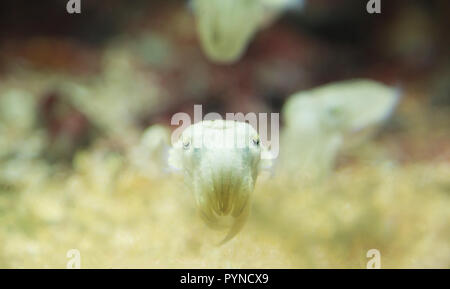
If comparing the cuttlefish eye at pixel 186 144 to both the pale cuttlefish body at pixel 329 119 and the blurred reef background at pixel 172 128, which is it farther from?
the pale cuttlefish body at pixel 329 119

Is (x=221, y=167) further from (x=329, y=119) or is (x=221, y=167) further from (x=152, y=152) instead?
(x=329, y=119)

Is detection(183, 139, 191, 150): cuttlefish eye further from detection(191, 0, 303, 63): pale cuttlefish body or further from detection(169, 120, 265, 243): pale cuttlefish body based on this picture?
detection(191, 0, 303, 63): pale cuttlefish body

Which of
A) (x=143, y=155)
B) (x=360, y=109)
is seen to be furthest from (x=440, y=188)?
(x=143, y=155)

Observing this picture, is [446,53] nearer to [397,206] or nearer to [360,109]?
[360,109]

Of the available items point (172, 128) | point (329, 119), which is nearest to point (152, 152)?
point (172, 128)

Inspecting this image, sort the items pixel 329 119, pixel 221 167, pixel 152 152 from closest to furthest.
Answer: pixel 221 167
pixel 152 152
pixel 329 119

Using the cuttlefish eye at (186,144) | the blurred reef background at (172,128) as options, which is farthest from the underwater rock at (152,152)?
the cuttlefish eye at (186,144)
